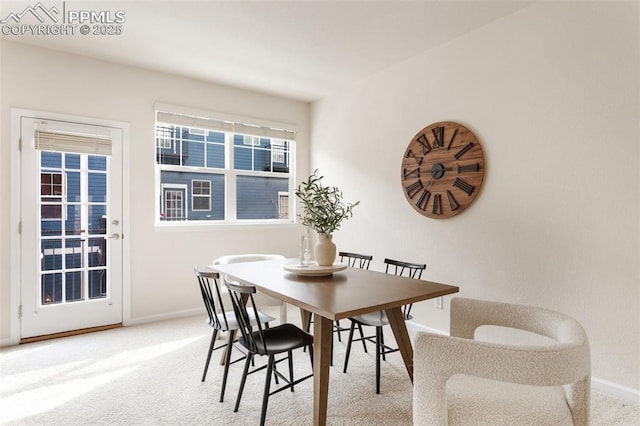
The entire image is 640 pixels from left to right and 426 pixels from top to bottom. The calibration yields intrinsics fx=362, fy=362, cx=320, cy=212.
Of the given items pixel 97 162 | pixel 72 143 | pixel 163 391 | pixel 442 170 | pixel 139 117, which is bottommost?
pixel 163 391

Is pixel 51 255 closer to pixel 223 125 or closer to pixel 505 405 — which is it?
pixel 223 125

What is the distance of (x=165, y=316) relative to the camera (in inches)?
156

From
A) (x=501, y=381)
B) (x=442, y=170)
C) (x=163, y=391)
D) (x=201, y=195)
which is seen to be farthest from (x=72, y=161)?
(x=501, y=381)

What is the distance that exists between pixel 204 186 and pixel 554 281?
363 centimetres

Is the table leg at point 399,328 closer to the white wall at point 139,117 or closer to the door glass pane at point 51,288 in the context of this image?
the white wall at point 139,117

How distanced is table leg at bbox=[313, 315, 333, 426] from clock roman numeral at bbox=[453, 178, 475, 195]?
186 centimetres

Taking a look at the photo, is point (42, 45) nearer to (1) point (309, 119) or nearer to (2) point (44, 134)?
(2) point (44, 134)

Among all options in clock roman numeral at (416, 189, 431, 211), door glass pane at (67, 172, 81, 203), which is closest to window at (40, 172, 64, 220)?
door glass pane at (67, 172, 81, 203)

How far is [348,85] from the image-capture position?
4.38 m

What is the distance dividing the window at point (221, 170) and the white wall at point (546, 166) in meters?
1.82

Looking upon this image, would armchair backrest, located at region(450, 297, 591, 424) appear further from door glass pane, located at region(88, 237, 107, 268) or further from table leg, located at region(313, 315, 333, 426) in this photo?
door glass pane, located at region(88, 237, 107, 268)

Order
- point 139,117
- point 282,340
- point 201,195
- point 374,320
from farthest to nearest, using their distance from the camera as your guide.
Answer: point 201,195
point 139,117
point 374,320
point 282,340

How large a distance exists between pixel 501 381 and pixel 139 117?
3.95m

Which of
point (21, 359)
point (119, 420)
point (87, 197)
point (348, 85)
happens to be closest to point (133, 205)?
point (87, 197)
